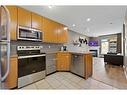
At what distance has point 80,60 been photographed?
157 inches

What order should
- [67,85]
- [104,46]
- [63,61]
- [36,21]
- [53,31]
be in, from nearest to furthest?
[67,85]
[36,21]
[53,31]
[63,61]
[104,46]

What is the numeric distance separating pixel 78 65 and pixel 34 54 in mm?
1629

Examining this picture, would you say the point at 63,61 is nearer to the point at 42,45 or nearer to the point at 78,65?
the point at 78,65

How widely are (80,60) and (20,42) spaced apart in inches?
80.5

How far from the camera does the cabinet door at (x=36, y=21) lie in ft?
11.8

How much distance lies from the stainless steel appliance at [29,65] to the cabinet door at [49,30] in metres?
0.59

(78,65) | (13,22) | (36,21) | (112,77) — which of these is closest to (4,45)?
(13,22)

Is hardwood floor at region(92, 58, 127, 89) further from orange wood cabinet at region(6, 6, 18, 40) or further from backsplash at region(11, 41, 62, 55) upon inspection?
orange wood cabinet at region(6, 6, 18, 40)

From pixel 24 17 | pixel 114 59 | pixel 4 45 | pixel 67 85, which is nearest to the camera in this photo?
pixel 4 45

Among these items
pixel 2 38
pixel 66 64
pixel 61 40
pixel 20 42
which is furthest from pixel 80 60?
pixel 2 38

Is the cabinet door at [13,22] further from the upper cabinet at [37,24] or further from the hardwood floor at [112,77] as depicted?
the hardwood floor at [112,77]

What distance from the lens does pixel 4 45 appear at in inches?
65.0

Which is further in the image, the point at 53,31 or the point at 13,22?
the point at 53,31

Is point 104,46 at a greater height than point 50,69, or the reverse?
→ point 104,46
